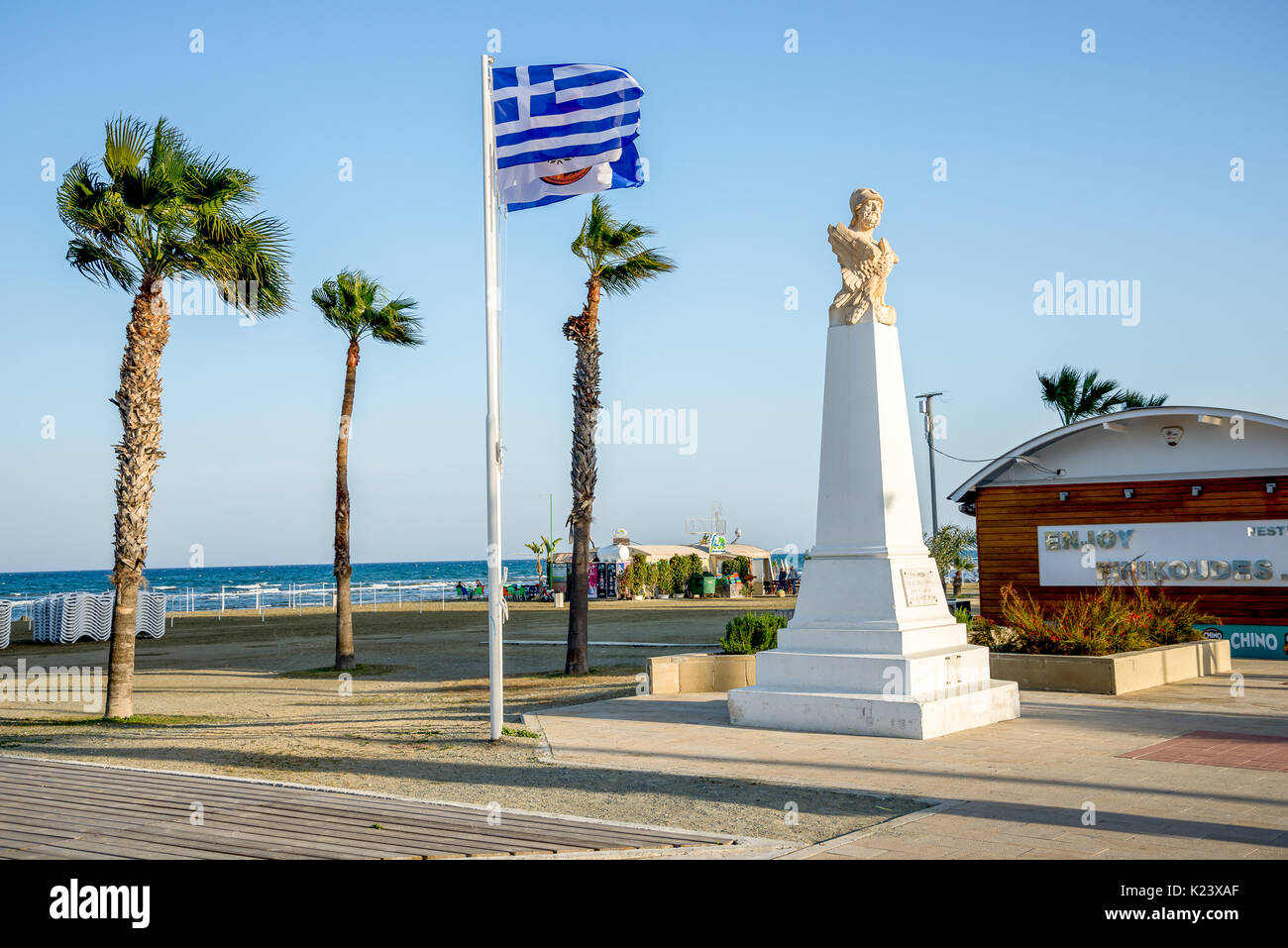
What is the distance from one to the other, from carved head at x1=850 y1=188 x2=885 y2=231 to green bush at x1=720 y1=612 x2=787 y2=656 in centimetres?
604

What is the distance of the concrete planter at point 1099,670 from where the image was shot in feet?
46.1

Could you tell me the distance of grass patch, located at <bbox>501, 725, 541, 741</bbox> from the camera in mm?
11136

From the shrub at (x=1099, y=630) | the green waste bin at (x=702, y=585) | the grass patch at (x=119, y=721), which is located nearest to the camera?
the grass patch at (x=119, y=721)

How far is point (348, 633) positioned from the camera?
68.2ft

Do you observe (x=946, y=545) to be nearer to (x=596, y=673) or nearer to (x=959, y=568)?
(x=959, y=568)

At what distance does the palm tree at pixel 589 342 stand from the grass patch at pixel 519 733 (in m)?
7.14

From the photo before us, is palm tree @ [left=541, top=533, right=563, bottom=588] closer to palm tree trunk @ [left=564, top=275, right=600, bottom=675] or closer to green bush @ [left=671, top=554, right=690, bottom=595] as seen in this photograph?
green bush @ [left=671, top=554, right=690, bottom=595]

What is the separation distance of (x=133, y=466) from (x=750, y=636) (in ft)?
28.3

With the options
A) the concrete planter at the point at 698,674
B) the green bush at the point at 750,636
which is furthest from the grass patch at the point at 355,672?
the green bush at the point at 750,636

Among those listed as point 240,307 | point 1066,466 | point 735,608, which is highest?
point 240,307

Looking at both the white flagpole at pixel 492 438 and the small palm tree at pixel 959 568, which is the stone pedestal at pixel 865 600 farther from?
the small palm tree at pixel 959 568
